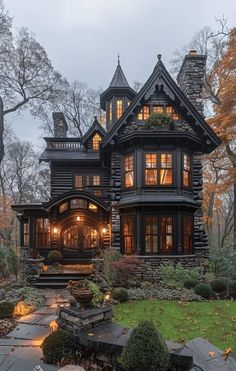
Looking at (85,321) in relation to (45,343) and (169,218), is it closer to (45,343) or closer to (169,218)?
(45,343)

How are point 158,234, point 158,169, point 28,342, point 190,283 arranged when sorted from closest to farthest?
point 28,342 → point 190,283 → point 158,234 → point 158,169

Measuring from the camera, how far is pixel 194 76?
1767cm

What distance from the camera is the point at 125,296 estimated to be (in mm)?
11109

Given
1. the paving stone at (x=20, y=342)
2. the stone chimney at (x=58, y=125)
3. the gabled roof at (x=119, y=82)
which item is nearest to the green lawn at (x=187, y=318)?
the paving stone at (x=20, y=342)

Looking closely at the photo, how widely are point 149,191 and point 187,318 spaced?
292 inches

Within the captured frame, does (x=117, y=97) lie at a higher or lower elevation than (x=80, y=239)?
higher

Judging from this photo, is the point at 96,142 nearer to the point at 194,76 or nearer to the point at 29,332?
the point at 194,76

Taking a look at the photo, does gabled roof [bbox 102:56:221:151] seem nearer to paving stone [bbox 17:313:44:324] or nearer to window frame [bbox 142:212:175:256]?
window frame [bbox 142:212:175:256]

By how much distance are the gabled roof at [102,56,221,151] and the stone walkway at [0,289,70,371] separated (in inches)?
351

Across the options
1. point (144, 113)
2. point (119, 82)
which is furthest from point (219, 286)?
point (119, 82)

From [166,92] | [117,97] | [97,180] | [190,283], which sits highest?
[117,97]

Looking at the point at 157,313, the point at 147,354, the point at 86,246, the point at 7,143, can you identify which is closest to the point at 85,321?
the point at 147,354

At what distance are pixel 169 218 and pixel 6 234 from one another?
2451 centimetres

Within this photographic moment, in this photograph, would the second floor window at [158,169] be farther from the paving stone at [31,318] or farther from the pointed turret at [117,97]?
the paving stone at [31,318]
